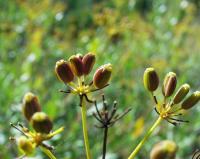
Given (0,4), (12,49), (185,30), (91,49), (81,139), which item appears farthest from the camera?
(0,4)

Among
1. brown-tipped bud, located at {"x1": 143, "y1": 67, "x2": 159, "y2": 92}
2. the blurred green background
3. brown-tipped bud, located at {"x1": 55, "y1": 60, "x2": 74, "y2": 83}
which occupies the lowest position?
brown-tipped bud, located at {"x1": 143, "y1": 67, "x2": 159, "y2": 92}

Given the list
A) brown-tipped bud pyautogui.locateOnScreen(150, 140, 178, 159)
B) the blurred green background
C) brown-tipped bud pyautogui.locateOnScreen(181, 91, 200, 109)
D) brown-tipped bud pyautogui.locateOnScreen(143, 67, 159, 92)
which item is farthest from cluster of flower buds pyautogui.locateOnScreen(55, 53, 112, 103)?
the blurred green background

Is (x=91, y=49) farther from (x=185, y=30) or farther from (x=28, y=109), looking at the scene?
(x=28, y=109)

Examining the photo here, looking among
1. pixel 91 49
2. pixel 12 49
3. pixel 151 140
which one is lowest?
pixel 151 140

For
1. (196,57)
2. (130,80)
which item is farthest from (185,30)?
(130,80)

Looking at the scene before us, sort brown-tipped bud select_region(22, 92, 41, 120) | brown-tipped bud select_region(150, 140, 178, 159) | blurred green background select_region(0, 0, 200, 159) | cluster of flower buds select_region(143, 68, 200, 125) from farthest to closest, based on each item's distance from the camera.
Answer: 1. blurred green background select_region(0, 0, 200, 159)
2. cluster of flower buds select_region(143, 68, 200, 125)
3. brown-tipped bud select_region(22, 92, 41, 120)
4. brown-tipped bud select_region(150, 140, 178, 159)

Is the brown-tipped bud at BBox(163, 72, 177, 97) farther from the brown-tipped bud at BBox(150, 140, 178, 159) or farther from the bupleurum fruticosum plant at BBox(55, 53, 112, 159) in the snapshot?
the brown-tipped bud at BBox(150, 140, 178, 159)

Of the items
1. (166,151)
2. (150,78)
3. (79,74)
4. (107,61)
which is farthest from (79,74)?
(107,61)
